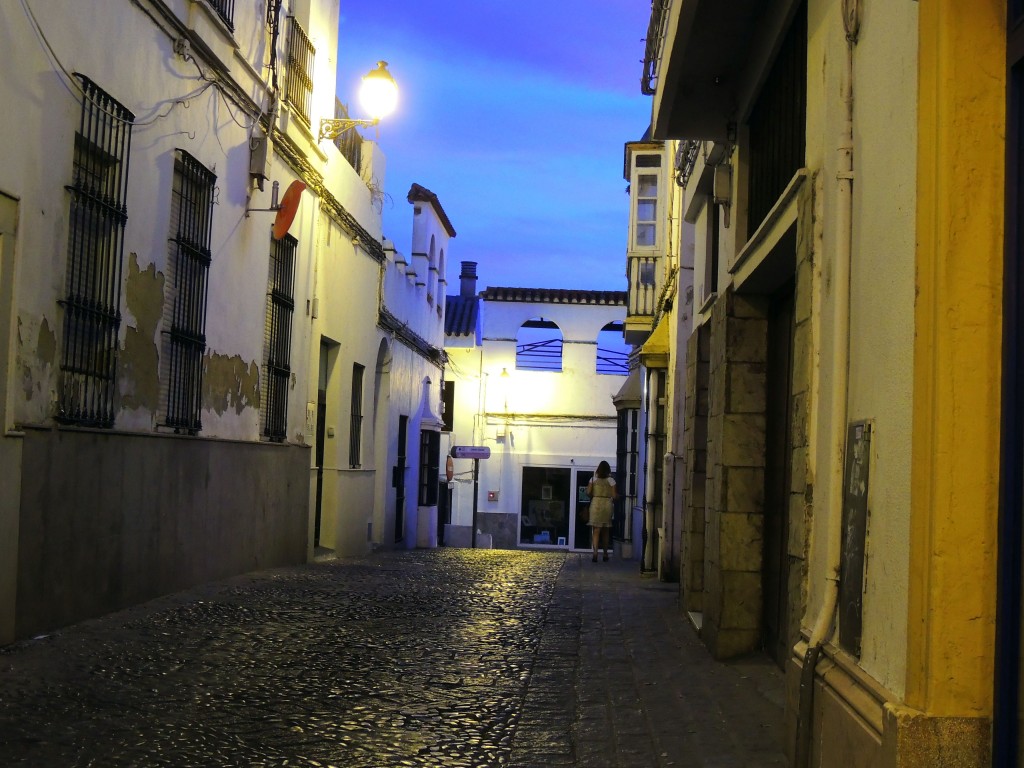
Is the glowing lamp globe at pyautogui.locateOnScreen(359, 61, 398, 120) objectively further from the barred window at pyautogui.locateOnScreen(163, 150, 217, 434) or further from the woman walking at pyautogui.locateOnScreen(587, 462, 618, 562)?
the woman walking at pyautogui.locateOnScreen(587, 462, 618, 562)

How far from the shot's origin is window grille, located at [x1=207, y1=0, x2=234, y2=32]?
34.6ft

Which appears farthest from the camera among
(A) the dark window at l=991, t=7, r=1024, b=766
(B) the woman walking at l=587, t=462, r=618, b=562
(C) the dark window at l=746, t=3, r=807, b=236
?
(B) the woman walking at l=587, t=462, r=618, b=562

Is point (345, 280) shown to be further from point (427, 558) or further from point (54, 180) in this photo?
point (54, 180)

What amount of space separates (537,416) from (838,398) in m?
30.9

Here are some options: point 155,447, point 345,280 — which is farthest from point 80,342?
point 345,280

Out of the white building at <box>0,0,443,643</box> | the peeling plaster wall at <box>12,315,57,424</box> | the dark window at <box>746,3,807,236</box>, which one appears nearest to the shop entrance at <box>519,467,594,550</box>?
the white building at <box>0,0,443,643</box>

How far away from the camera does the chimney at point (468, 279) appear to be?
4016cm

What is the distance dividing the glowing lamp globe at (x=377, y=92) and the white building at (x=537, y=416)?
20.7 m

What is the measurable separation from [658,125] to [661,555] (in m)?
6.60

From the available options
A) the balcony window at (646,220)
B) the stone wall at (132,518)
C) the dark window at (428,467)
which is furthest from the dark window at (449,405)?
the stone wall at (132,518)

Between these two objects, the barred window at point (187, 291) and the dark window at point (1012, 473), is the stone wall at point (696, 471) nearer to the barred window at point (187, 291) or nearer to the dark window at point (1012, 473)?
the barred window at point (187, 291)

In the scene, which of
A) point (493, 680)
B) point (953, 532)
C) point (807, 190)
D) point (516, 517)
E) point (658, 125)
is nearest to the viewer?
point (953, 532)

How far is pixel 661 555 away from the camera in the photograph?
1426 cm

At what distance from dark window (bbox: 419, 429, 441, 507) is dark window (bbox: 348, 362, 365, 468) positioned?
6.63m
